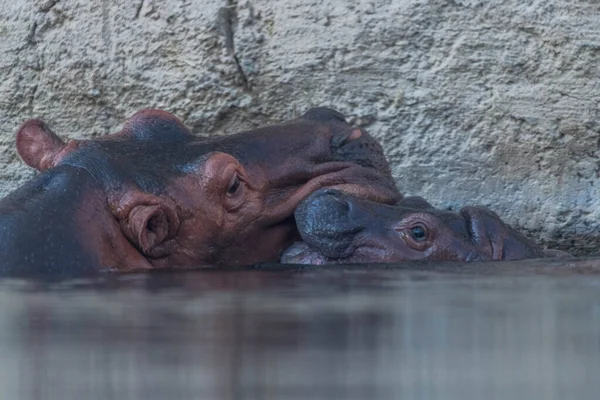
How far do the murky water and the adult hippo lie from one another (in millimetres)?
495

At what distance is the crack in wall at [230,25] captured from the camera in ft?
17.7

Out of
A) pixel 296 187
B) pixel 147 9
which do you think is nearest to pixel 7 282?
pixel 296 187

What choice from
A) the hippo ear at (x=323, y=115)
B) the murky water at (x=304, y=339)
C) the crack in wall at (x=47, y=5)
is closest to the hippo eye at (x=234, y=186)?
the hippo ear at (x=323, y=115)

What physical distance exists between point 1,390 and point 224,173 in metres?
2.46

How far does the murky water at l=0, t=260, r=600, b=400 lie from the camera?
190cm

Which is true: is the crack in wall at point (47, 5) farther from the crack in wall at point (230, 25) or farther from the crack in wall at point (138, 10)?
the crack in wall at point (230, 25)

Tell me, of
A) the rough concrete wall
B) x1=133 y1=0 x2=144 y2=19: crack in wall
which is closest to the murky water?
the rough concrete wall

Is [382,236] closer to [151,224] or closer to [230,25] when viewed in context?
[151,224]

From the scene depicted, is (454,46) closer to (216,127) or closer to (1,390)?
(216,127)

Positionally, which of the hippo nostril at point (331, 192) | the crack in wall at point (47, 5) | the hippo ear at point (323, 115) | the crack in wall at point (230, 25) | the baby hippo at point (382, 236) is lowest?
the baby hippo at point (382, 236)

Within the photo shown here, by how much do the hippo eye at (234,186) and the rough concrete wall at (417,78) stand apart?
1062mm

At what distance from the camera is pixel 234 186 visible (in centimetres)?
441

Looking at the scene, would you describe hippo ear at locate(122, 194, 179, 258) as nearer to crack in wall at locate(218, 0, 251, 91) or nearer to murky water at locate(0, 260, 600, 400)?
murky water at locate(0, 260, 600, 400)

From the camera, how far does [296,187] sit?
4535 mm
